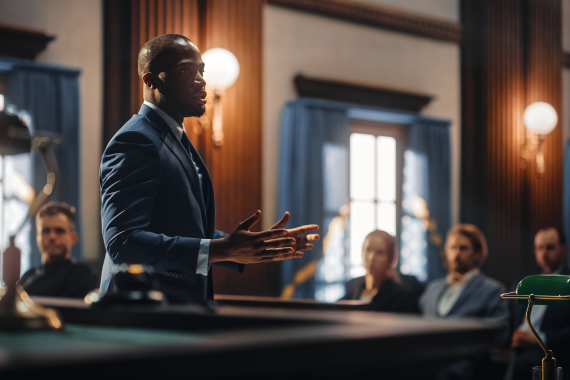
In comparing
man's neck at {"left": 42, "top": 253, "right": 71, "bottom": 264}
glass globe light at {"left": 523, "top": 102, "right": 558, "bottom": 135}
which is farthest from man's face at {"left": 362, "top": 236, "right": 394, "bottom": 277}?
glass globe light at {"left": 523, "top": 102, "right": 558, "bottom": 135}

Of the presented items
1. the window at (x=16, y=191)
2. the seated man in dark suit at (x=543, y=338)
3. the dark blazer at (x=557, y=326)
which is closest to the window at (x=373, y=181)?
the seated man in dark suit at (x=543, y=338)

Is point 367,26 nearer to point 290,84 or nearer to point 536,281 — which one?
point 290,84

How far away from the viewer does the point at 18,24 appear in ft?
16.1

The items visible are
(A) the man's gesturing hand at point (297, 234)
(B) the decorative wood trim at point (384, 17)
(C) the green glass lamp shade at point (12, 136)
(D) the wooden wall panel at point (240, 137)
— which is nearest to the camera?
(C) the green glass lamp shade at point (12, 136)

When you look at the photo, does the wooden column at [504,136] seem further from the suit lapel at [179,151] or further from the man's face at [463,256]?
the suit lapel at [179,151]

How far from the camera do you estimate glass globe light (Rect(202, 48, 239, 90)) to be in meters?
5.23

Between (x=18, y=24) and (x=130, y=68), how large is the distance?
2.82 feet

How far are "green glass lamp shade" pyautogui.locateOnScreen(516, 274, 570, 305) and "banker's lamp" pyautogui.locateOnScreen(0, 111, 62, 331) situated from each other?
3.48 feet

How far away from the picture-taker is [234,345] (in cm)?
83

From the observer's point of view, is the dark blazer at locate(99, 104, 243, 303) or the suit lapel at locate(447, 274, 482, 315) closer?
the dark blazer at locate(99, 104, 243, 303)

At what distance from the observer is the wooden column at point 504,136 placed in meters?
7.39

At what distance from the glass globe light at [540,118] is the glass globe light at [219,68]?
3.65 m

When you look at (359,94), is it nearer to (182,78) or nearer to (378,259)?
(378,259)

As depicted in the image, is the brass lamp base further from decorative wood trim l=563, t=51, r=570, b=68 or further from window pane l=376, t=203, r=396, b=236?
decorative wood trim l=563, t=51, r=570, b=68
